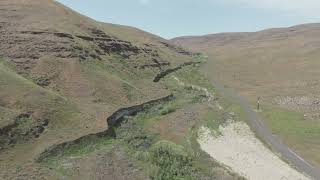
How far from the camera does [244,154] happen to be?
2229 inches

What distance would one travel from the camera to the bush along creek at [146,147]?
44.5 meters

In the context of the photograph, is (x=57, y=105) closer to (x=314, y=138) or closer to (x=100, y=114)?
(x=100, y=114)

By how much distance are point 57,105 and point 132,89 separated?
20.7 metres

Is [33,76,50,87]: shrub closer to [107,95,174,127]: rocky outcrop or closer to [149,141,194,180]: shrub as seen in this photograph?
[107,95,174,127]: rocky outcrop

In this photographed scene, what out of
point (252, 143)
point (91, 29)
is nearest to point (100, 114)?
point (252, 143)

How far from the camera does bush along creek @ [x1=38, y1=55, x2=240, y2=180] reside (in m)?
44.5

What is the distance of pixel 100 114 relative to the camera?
57.1m

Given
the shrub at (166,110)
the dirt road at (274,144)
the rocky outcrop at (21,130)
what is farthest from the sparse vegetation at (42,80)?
the dirt road at (274,144)

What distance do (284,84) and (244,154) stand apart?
2685 inches

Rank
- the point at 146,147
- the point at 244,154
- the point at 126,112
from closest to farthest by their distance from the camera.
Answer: the point at 146,147 < the point at 244,154 < the point at 126,112

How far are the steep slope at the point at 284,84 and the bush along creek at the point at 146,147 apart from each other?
13.8m

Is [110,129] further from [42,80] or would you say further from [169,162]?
[42,80]

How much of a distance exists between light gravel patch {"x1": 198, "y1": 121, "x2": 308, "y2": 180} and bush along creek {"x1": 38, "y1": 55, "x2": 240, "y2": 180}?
5.75 feet

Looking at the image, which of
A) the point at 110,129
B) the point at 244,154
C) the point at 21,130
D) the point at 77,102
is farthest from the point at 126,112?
Answer: the point at 21,130
